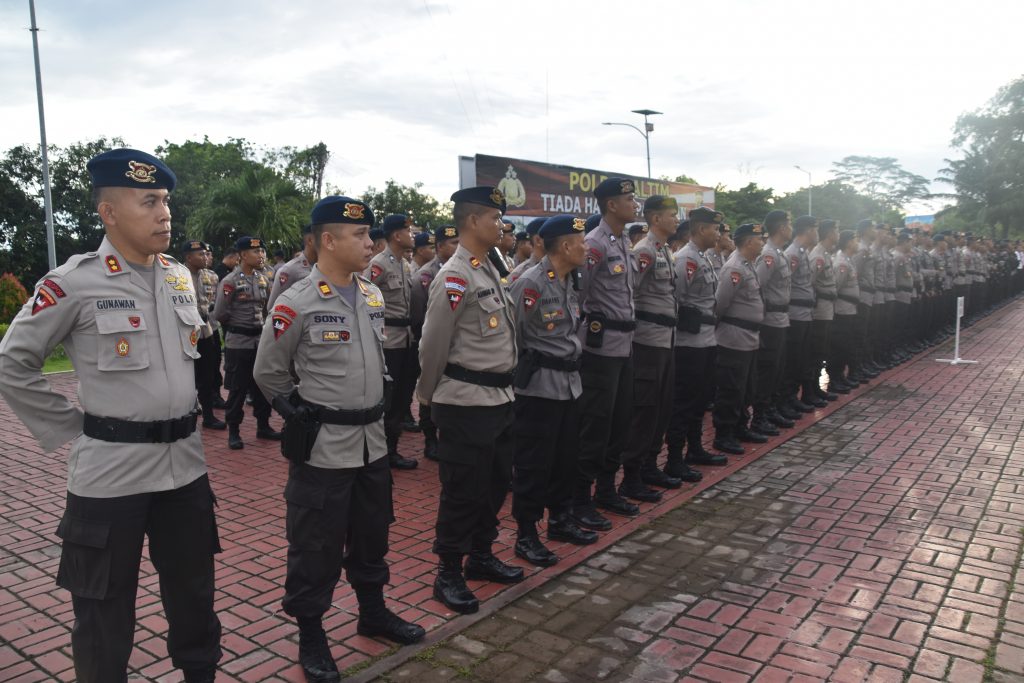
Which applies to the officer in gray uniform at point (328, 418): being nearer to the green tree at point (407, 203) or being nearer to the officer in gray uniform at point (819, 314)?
the officer in gray uniform at point (819, 314)

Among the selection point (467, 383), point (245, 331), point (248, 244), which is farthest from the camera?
point (248, 244)

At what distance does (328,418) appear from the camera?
3086 mm

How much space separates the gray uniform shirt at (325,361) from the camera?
121 inches

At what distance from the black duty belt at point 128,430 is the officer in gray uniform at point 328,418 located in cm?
51

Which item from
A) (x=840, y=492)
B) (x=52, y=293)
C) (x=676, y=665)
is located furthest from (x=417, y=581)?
(x=840, y=492)

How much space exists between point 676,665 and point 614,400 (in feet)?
6.22

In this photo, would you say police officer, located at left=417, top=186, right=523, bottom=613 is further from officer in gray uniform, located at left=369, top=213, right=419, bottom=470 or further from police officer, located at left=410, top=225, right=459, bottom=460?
police officer, located at left=410, top=225, right=459, bottom=460

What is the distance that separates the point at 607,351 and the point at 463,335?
132cm

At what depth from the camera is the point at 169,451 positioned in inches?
104

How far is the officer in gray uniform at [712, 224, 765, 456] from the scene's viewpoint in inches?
255

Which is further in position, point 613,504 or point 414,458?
point 414,458

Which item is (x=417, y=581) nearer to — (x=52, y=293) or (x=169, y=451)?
(x=169, y=451)

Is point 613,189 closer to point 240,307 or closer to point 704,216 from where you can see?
point 704,216

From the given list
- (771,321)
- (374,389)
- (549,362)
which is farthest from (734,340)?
(374,389)
